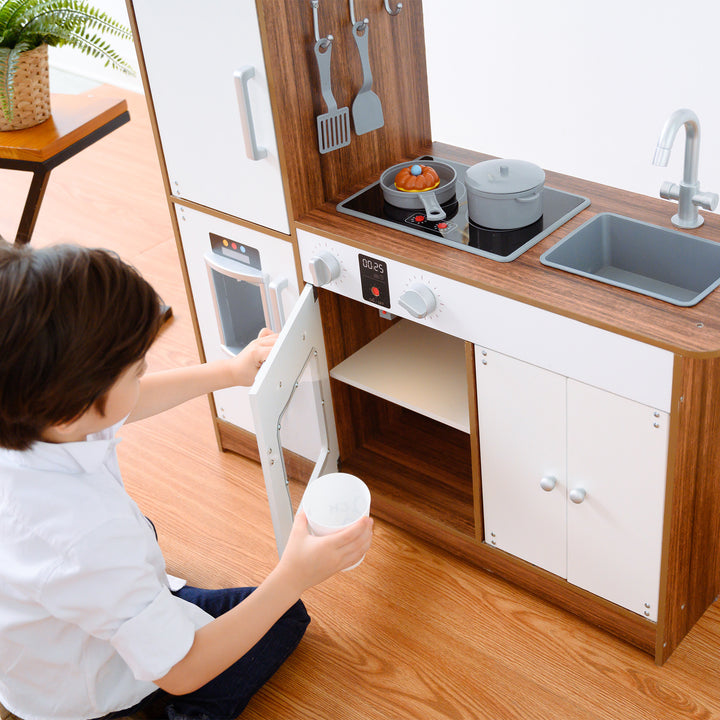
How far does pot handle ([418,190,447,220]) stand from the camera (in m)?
1.67

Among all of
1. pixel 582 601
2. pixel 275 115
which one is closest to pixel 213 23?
pixel 275 115

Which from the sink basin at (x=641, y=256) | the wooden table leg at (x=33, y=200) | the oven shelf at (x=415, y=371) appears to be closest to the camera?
the sink basin at (x=641, y=256)

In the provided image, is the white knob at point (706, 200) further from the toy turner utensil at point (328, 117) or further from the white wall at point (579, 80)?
the white wall at point (579, 80)

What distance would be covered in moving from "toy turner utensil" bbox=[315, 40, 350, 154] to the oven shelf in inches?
17.3

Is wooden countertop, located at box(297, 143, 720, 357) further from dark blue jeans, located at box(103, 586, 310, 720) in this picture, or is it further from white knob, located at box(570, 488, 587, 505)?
dark blue jeans, located at box(103, 586, 310, 720)

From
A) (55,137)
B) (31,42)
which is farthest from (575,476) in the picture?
(31,42)

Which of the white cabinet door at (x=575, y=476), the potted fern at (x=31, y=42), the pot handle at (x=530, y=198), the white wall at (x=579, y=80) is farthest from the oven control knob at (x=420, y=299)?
the white wall at (x=579, y=80)

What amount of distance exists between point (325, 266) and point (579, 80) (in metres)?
1.27

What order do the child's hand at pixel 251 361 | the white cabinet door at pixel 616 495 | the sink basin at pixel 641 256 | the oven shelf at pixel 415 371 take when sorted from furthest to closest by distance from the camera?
1. the oven shelf at pixel 415 371
2. the child's hand at pixel 251 361
3. the sink basin at pixel 641 256
4. the white cabinet door at pixel 616 495

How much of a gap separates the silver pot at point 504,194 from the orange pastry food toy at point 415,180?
10cm

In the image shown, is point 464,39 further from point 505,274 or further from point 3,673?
point 3,673

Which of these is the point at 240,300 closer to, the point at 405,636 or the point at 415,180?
the point at 415,180

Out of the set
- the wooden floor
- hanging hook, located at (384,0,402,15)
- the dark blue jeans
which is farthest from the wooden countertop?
the dark blue jeans

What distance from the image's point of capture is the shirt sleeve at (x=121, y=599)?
1.22m
